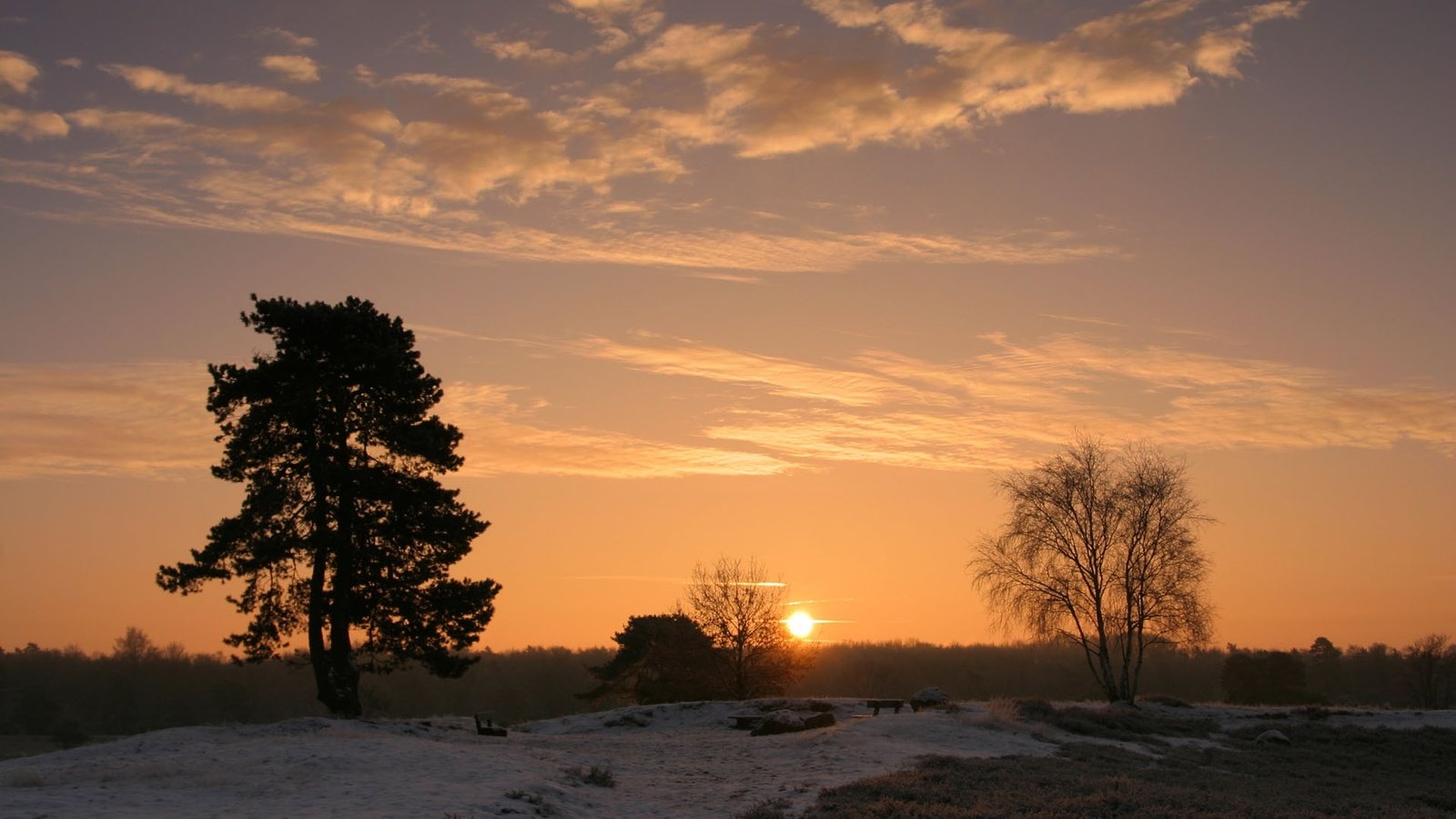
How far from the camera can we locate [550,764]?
24.2 metres

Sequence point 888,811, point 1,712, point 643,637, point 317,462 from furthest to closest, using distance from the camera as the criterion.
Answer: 1. point 1,712
2. point 643,637
3. point 317,462
4. point 888,811

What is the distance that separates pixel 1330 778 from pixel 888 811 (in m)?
17.5

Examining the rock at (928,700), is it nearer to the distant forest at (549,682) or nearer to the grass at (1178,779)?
the grass at (1178,779)

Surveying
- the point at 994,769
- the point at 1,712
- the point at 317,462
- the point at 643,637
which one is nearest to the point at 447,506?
the point at 317,462

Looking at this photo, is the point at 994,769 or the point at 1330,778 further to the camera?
the point at 1330,778

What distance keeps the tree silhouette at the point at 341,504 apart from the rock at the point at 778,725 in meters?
9.25

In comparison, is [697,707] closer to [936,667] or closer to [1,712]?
[1,712]

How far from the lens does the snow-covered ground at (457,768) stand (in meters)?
17.0

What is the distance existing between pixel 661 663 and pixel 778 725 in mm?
28829

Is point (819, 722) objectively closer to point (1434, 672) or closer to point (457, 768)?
point (457, 768)

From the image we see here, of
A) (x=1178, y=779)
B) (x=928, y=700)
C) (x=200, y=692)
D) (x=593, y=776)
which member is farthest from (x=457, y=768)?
(x=200, y=692)

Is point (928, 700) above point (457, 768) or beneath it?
above

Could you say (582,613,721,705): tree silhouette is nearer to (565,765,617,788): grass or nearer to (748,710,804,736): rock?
(748,710,804,736): rock

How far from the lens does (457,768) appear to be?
21438mm
